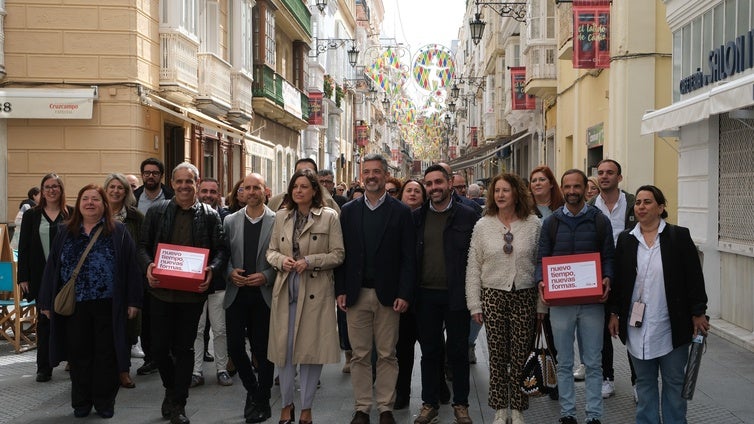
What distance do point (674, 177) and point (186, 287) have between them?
40.2 ft

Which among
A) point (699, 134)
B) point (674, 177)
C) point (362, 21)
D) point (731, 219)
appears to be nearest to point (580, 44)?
point (674, 177)

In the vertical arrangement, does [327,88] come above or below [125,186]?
above

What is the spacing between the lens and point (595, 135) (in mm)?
19438

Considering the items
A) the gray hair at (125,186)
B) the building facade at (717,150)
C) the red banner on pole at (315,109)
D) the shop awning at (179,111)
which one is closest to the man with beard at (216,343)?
the gray hair at (125,186)

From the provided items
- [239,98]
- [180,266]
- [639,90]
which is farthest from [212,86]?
[180,266]

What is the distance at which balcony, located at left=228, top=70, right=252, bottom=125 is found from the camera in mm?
21719

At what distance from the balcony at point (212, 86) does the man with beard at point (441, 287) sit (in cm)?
1268

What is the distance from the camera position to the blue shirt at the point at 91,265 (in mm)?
6703

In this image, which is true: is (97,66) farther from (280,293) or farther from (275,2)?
(275,2)

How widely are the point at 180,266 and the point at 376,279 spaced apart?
151cm

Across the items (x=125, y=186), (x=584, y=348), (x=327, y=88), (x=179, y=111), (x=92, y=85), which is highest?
(x=327, y=88)

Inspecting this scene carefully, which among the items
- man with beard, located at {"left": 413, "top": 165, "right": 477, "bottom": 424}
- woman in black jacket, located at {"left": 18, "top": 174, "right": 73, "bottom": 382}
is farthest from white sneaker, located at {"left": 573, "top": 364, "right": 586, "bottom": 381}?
woman in black jacket, located at {"left": 18, "top": 174, "right": 73, "bottom": 382}

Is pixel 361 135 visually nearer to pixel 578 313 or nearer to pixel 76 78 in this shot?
pixel 76 78

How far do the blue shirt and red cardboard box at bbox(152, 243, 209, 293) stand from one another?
1.98 ft
